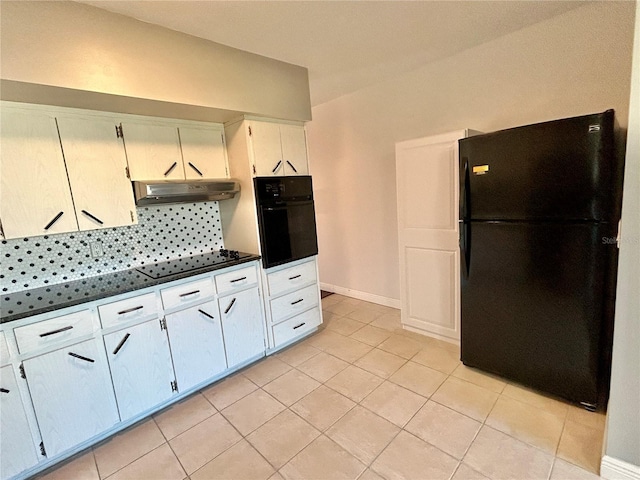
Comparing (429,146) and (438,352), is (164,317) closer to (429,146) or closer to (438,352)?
(438,352)

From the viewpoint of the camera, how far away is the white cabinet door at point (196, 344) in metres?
2.06

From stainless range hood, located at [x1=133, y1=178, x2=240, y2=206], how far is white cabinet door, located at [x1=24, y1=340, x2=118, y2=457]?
962 millimetres

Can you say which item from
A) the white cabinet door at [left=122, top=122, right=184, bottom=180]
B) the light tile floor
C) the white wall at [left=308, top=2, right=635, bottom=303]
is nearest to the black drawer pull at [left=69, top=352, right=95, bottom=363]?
the light tile floor

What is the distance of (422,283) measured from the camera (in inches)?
107

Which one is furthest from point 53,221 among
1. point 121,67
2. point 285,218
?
point 285,218

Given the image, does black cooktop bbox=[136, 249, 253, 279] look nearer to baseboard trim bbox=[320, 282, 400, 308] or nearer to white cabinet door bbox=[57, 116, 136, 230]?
white cabinet door bbox=[57, 116, 136, 230]

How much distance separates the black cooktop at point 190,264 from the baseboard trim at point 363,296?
1.81m

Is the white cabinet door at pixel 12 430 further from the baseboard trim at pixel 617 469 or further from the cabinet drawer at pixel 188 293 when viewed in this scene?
the baseboard trim at pixel 617 469

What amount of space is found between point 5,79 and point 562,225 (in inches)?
115

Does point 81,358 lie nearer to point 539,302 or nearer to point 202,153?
point 202,153

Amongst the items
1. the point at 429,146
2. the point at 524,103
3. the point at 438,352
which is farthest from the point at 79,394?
the point at 524,103

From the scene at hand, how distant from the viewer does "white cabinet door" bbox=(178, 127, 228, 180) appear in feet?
7.80

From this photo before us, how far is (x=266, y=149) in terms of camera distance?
2.49 metres

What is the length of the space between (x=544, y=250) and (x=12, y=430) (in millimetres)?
3013
